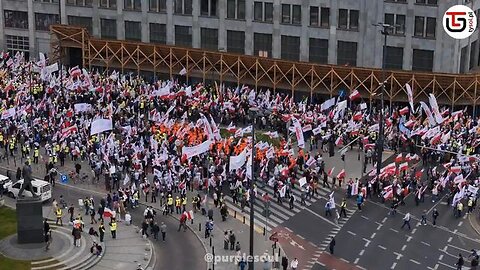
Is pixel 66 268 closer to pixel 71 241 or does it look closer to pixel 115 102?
pixel 71 241

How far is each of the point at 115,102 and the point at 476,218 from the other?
39.2m

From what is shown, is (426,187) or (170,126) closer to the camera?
(426,187)

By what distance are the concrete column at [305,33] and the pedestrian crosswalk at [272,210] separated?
31360mm

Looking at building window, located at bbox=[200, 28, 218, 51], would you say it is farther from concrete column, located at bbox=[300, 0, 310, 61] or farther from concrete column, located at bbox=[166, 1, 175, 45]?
concrete column, located at bbox=[300, 0, 310, 61]

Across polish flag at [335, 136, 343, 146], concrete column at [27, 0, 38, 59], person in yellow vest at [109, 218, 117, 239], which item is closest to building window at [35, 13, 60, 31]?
concrete column at [27, 0, 38, 59]

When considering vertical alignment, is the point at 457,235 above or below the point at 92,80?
below

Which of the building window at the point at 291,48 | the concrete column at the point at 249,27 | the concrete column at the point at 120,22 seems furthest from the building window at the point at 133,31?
the building window at the point at 291,48

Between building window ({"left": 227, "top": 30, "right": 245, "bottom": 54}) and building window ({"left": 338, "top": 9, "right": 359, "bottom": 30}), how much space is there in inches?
473

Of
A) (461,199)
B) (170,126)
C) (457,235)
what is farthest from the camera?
(170,126)

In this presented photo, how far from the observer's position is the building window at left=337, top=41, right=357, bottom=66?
307 ft

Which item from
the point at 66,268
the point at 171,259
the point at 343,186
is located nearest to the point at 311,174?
the point at 343,186

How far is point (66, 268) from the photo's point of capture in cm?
5106

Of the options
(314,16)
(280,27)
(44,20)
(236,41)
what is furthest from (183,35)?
(44,20)

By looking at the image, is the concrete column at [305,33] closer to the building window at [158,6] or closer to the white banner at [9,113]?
the building window at [158,6]
